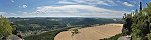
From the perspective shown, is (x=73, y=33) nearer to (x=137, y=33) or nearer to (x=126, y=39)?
(x=126, y=39)

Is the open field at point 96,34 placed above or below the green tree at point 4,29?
below

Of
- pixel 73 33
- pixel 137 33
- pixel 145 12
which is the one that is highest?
pixel 145 12

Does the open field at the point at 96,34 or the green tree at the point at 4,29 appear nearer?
the green tree at the point at 4,29

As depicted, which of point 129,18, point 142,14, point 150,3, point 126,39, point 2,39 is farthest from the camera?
point 129,18

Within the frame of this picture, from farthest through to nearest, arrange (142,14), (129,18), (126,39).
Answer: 1. (129,18)
2. (126,39)
3. (142,14)

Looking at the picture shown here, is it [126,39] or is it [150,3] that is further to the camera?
[126,39]

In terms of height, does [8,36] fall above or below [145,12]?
below

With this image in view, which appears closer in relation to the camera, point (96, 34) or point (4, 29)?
point (4, 29)

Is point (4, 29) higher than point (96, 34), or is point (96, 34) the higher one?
point (4, 29)

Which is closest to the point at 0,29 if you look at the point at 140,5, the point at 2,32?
the point at 2,32

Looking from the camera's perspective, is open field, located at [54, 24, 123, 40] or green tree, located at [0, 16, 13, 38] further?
open field, located at [54, 24, 123, 40]

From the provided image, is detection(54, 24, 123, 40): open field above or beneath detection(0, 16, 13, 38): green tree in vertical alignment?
beneath
